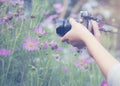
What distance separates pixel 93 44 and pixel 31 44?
51 cm

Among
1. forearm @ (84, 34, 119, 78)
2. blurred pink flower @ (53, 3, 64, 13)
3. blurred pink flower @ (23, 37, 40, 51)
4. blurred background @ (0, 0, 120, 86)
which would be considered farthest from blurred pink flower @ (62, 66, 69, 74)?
forearm @ (84, 34, 119, 78)

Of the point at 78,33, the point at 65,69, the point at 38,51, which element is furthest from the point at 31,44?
the point at 78,33

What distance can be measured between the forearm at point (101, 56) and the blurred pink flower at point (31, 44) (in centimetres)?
48

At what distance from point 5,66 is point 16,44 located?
10cm

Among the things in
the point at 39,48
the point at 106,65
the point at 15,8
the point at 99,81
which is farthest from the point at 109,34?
the point at 106,65

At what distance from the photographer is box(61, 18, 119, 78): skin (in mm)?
729

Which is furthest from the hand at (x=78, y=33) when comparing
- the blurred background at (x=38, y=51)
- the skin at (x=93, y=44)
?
the blurred background at (x=38, y=51)

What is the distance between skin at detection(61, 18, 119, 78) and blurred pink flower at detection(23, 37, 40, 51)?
35 cm

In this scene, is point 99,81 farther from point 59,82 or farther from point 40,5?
point 40,5

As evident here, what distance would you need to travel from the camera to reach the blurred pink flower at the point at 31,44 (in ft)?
4.05

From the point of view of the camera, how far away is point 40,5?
1.28m

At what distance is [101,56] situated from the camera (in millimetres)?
743

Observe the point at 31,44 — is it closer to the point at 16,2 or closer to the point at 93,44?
the point at 16,2

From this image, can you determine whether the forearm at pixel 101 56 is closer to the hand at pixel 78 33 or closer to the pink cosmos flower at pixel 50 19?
the hand at pixel 78 33
